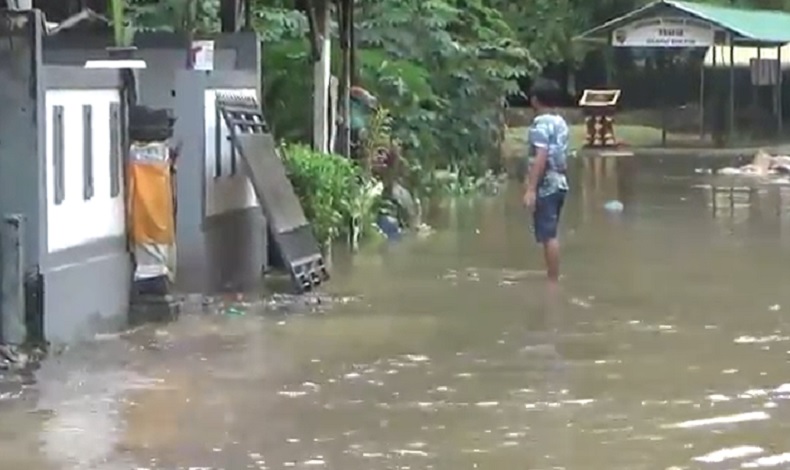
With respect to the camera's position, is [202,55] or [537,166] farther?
[537,166]

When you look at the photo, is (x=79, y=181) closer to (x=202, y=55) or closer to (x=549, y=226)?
(x=202, y=55)

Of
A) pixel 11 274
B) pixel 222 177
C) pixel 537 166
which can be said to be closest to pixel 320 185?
pixel 222 177

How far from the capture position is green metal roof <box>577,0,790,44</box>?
42.0 meters

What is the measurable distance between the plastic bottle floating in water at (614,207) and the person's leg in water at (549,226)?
7.66 meters

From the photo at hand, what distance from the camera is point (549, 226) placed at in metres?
16.4

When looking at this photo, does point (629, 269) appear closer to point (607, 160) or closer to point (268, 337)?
point (268, 337)

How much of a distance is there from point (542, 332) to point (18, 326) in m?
3.74

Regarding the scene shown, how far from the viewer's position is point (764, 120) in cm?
4700

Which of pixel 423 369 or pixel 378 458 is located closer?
pixel 378 458

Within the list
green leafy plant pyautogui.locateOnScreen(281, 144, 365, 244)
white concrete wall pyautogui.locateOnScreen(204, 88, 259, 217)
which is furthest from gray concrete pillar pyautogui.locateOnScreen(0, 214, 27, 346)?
green leafy plant pyautogui.locateOnScreen(281, 144, 365, 244)

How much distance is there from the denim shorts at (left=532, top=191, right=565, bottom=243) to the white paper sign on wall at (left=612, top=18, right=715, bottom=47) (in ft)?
88.6

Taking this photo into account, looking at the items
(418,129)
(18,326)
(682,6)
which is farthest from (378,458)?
(682,6)

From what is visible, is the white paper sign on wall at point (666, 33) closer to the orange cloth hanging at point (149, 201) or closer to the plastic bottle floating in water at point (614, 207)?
the plastic bottle floating in water at point (614, 207)

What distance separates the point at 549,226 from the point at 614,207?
8.21m
